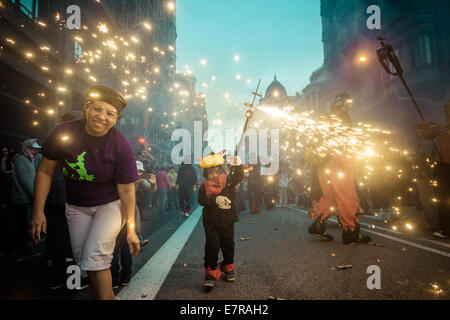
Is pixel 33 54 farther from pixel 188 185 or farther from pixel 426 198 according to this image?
pixel 426 198

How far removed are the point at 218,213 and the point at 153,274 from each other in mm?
1172

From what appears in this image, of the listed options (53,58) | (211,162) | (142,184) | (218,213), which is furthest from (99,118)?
(53,58)

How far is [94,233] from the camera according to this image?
202 cm

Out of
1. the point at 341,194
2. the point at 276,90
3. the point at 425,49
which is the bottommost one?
the point at 341,194

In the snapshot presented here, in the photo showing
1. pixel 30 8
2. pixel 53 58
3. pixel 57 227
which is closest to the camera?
pixel 57 227

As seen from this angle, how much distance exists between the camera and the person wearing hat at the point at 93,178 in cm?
207

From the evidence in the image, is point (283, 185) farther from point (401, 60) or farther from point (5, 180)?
point (401, 60)

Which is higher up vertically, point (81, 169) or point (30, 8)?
point (30, 8)

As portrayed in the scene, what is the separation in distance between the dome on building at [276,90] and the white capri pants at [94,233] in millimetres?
72949

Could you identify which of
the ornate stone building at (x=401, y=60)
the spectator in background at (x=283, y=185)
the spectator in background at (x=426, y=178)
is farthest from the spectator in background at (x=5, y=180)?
the ornate stone building at (x=401, y=60)

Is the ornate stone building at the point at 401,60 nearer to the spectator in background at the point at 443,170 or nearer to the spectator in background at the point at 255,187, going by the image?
the spectator in background at the point at 255,187

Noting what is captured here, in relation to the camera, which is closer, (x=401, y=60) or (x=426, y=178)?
(x=426, y=178)
